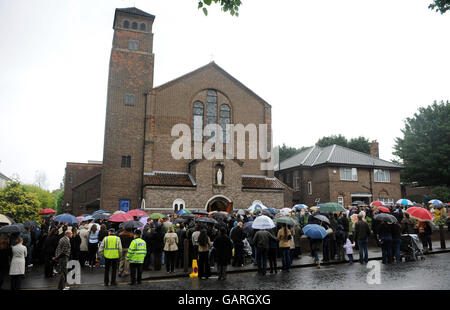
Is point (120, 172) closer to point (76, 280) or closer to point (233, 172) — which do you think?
point (233, 172)

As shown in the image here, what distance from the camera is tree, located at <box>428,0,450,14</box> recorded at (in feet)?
36.4

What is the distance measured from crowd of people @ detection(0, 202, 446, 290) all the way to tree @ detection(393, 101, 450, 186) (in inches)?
1128

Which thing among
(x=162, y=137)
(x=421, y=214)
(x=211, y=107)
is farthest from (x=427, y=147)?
(x=162, y=137)

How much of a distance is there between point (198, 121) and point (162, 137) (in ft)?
13.3

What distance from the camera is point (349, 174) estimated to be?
123 ft

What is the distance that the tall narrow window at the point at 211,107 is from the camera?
33.8 metres

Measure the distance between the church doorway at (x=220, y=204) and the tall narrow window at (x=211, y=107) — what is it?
685 cm

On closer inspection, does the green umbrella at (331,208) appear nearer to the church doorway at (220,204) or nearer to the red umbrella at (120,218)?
the red umbrella at (120,218)

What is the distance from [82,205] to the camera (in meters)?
34.0

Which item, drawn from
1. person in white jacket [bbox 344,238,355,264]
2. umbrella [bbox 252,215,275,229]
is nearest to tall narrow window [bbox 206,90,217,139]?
person in white jacket [bbox 344,238,355,264]

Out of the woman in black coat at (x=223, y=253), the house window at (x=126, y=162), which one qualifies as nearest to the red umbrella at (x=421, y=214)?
the woman in black coat at (x=223, y=253)

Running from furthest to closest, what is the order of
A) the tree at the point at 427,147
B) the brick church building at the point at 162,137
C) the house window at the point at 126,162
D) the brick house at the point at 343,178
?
the tree at the point at 427,147
the brick house at the point at 343,178
the house window at the point at 126,162
the brick church building at the point at 162,137
